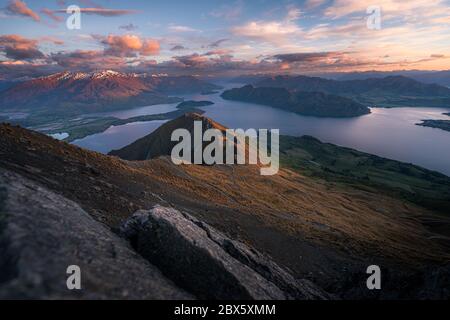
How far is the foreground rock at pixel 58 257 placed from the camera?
Answer: 12.5 m

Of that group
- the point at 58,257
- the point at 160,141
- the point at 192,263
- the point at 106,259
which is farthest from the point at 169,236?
the point at 160,141

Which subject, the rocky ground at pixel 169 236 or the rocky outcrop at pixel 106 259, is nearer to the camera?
the rocky outcrop at pixel 106 259

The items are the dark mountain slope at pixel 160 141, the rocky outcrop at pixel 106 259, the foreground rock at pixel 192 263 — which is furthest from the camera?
the dark mountain slope at pixel 160 141

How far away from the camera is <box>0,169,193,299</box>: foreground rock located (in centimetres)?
1253

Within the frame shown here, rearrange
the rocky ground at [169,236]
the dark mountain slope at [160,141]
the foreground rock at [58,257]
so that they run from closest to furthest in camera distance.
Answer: the foreground rock at [58,257] < the rocky ground at [169,236] < the dark mountain slope at [160,141]

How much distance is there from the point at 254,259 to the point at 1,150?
30.0m

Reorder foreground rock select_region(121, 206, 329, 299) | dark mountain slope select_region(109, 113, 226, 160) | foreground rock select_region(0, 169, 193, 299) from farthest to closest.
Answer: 1. dark mountain slope select_region(109, 113, 226, 160)
2. foreground rock select_region(121, 206, 329, 299)
3. foreground rock select_region(0, 169, 193, 299)

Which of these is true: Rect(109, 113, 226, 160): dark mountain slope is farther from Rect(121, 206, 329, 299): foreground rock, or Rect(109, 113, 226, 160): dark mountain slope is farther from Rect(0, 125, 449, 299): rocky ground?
Answer: Rect(121, 206, 329, 299): foreground rock

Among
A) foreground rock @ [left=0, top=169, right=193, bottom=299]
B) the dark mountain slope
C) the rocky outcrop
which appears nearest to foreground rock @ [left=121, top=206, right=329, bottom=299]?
the rocky outcrop

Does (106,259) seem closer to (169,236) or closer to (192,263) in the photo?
(169,236)

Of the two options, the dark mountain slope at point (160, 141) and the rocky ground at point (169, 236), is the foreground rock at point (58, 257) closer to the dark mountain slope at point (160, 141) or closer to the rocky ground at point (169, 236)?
the rocky ground at point (169, 236)

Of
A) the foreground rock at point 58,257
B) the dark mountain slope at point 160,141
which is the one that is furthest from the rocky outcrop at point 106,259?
the dark mountain slope at point 160,141

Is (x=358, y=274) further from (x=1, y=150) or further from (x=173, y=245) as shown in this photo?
Answer: (x=1, y=150)

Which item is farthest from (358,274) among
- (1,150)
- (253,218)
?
(1,150)
